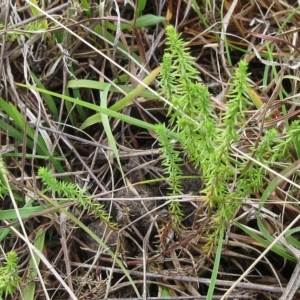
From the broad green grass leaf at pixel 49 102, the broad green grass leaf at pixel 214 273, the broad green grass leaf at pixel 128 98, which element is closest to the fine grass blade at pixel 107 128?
the broad green grass leaf at pixel 128 98

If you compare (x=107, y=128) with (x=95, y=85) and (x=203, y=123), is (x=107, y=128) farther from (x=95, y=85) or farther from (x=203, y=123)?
(x=203, y=123)

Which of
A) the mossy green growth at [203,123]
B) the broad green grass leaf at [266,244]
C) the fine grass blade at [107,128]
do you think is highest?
the mossy green growth at [203,123]

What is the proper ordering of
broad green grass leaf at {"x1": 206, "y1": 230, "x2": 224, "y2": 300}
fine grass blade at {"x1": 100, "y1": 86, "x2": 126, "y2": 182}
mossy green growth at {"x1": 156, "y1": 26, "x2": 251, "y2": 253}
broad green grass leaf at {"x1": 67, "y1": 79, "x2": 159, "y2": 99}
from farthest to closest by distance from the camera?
broad green grass leaf at {"x1": 67, "y1": 79, "x2": 159, "y2": 99} < fine grass blade at {"x1": 100, "y1": 86, "x2": 126, "y2": 182} < broad green grass leaf at {"x1": 206, "y1": 230, "x2": 224, "y2": 300} < mossy green growth at {"x1": 156, "y1": 26, "x2": 251, "y2": 253}

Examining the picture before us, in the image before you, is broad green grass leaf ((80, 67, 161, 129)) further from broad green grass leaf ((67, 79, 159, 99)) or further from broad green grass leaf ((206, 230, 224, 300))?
broad green grass leaf ((206, 230, 224, 300))

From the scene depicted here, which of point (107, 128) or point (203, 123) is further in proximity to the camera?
point (107, 128)

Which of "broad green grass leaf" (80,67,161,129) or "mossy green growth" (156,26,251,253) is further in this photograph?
"broad green grass leaf" (80,67,161,129)

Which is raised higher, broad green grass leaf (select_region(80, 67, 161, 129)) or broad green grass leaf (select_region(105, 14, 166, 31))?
broad green grass leaf (select_region(105, 14, 166, 31))

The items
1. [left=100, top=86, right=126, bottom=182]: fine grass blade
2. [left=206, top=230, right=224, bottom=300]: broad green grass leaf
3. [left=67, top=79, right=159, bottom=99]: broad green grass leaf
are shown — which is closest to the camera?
[left=206, top=230, right=224, bottom=300]: broad green grass leaf

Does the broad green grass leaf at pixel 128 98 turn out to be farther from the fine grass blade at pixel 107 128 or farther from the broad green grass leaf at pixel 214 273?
the broad green grass leaf at pixel 214 273

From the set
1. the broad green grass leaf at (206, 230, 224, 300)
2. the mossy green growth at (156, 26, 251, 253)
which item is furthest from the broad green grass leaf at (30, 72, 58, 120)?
the broad green grass leaf at (206, 230, 224, 300)

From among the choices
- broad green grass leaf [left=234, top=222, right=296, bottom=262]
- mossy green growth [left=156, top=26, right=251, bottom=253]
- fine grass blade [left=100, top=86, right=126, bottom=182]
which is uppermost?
mossy green growth [left=156, top=26, right=251, bottom=253]

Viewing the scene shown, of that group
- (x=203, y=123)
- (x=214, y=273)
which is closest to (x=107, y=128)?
(x=203, y=123)

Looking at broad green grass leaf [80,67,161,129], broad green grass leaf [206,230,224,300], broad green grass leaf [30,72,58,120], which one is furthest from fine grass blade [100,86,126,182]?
broad green grass leaf [206,230,224,300]
